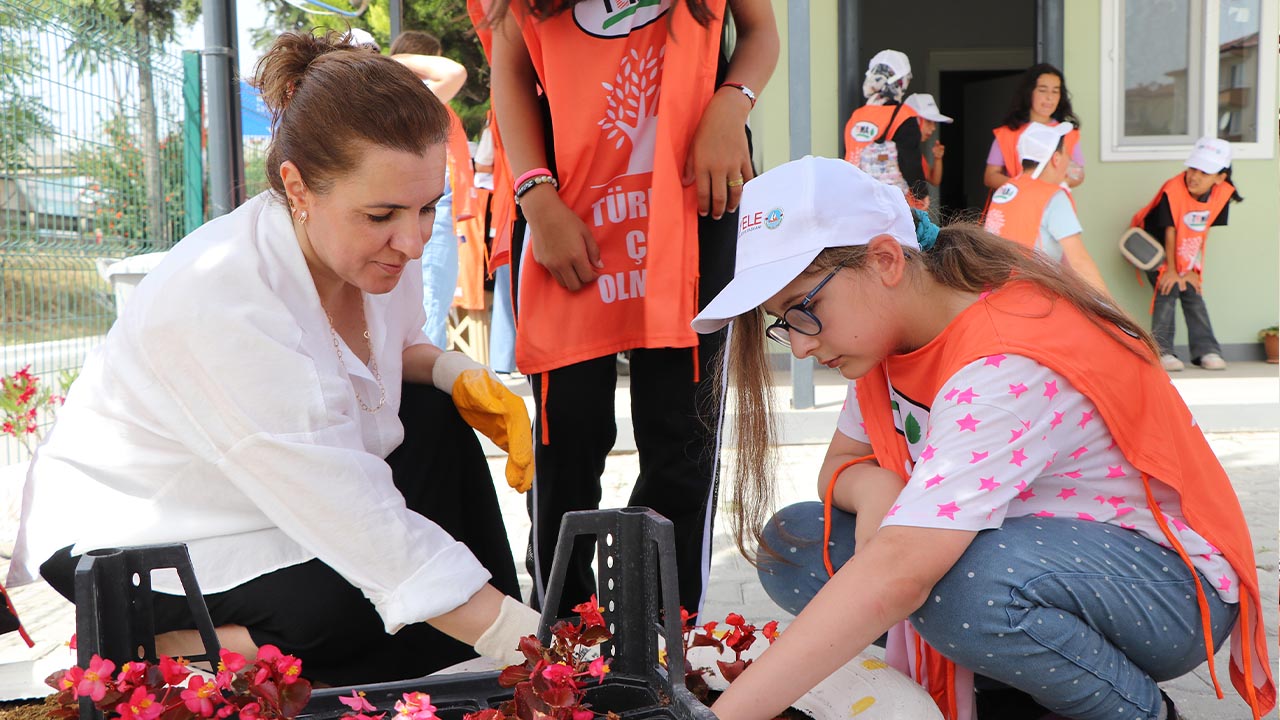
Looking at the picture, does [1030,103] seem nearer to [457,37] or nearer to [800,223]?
[800,223]

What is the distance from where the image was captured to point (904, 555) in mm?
1430

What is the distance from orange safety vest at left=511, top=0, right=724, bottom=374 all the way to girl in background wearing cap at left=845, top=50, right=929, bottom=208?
4.26 metres

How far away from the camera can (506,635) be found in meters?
1.48

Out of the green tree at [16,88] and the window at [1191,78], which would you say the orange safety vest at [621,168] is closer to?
the green tree at [16,88]

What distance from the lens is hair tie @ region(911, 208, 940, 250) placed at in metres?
1.68

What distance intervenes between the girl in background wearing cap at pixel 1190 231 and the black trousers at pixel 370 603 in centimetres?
569

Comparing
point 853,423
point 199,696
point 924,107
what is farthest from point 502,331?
point 199,696

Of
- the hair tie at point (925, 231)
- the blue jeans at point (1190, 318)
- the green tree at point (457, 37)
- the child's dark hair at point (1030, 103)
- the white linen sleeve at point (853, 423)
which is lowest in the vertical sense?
the blue jeans at point (1190, 318)

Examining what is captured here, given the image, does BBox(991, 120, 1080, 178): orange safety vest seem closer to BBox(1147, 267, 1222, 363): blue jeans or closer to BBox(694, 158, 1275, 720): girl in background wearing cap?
BBox(1147, 267, 1222, 363): blue jeans

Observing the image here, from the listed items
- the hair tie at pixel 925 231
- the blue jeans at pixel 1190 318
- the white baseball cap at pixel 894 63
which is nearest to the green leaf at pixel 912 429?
the hair tie at pixel 925 231

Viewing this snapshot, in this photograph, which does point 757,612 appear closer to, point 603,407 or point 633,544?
point 603,407

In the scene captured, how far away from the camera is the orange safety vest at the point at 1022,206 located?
5.86m

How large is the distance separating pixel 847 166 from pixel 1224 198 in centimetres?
619

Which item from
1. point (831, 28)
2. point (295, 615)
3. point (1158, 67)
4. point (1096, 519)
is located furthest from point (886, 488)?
point (1158, 67)
